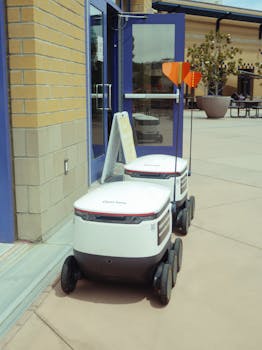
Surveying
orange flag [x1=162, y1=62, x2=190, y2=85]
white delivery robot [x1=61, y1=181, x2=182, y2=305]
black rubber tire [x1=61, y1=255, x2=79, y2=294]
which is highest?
orange flag [x1=162, y1=62, x2=190, y2=85]

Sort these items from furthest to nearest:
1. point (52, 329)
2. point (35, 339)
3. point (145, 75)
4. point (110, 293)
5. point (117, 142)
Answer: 1. point (145, 75)
2. point (117, 142)
3. point (110, 293)
4. point (52, 329)
5. point (35, 339)

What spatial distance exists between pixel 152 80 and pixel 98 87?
164 cm

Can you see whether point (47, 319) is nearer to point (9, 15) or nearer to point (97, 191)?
point (97, 191)

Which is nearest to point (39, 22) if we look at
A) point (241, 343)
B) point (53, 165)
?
point (53, 165)

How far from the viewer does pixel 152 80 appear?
881 cm

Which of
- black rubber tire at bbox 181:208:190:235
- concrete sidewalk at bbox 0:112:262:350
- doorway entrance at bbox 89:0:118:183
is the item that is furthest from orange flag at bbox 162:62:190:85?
doorway entrance at bbox 89:0:118:183

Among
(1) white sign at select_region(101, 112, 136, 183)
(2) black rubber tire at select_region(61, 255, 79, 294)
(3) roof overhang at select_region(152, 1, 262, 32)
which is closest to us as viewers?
(2) black rubber tire at select_region(61, 255, 79, 294)

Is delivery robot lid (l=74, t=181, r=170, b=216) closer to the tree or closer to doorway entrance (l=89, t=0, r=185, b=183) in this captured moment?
doorway entrance (l=89, t=0, r=185, b=183)

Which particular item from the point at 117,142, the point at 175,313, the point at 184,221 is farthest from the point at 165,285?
the point at 117,142

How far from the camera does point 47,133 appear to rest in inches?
177

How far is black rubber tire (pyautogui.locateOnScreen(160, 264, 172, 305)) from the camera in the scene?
3.26 meters

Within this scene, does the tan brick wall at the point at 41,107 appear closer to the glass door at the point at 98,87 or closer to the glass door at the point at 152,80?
the glass door at the point at 98,87

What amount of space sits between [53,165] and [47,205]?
1.42 feet

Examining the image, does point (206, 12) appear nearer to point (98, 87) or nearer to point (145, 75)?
point (145, 75)
